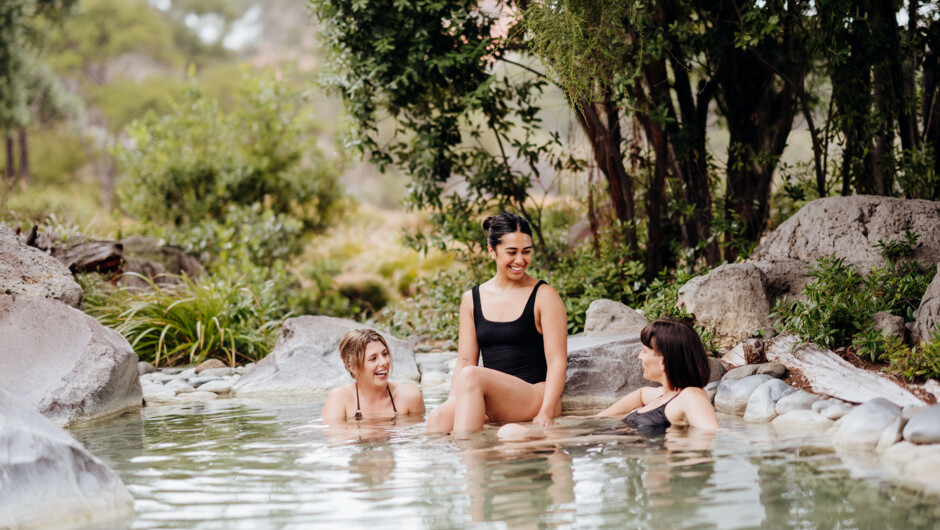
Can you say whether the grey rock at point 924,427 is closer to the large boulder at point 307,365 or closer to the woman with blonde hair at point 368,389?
the woman with blonde hair at point 368,389

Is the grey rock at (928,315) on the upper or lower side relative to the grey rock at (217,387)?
upper

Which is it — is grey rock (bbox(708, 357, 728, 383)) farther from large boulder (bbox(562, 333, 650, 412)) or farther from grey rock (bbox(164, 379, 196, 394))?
grey rock (bbox(164, 379, 196, 394))

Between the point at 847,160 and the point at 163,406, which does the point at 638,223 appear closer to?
the point at 847,160

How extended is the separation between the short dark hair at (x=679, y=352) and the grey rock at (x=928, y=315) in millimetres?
1393

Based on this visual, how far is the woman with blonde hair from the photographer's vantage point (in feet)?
17.1

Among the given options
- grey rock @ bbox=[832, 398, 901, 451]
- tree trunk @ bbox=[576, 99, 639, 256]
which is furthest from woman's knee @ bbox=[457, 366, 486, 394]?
tree trunk @ bbox=[576, 99, 639, 256]

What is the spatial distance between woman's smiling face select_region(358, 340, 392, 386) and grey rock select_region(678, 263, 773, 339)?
2508 millimetres

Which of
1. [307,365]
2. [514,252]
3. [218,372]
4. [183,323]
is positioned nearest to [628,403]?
[514,252]

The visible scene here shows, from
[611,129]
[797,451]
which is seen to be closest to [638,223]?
[611,129]

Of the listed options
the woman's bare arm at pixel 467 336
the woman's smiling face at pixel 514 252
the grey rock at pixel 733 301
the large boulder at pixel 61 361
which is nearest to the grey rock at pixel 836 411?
the grey rock at pixel 733 301

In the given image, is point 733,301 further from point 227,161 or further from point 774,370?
point 227,161

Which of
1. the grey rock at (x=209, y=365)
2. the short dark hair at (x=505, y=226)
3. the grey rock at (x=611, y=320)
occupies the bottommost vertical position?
the grey rock at (x=209, y=365)

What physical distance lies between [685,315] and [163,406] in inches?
165

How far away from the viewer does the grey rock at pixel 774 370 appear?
541cm
